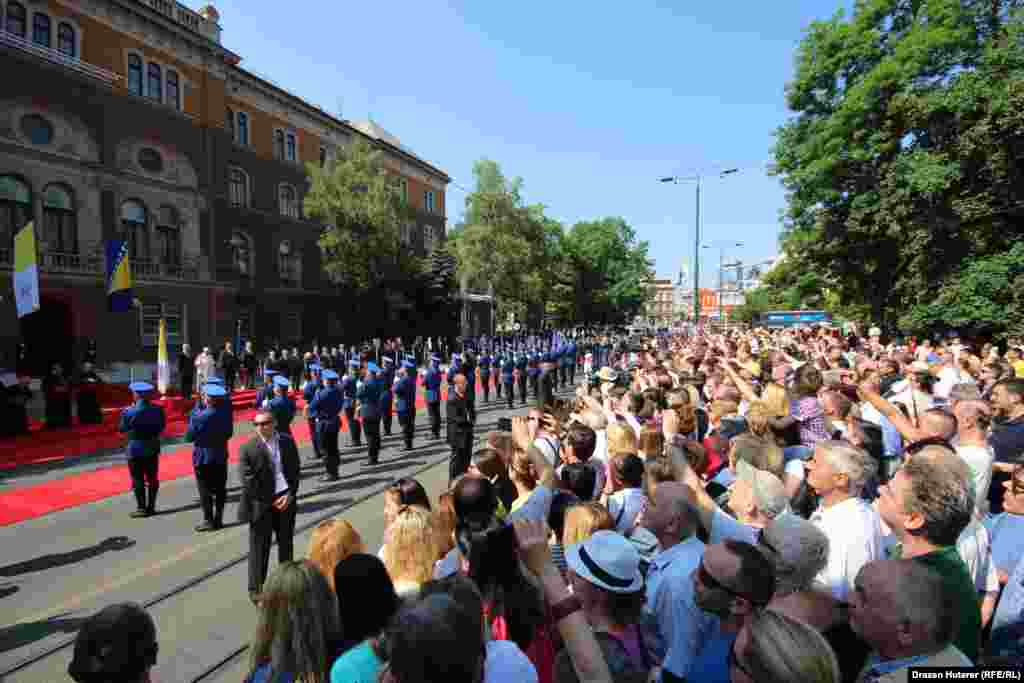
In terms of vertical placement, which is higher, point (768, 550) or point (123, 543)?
point (768, 550)

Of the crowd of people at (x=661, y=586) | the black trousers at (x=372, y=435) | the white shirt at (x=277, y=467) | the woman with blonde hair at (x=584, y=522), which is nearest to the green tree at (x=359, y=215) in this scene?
the black trousers at (x=372, y=435)

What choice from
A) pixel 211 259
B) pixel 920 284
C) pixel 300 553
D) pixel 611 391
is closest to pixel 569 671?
pixel 300 553

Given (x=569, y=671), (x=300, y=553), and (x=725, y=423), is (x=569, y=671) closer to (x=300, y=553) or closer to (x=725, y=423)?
(x=725, y=423)

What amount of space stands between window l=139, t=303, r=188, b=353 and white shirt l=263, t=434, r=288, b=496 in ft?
67.0

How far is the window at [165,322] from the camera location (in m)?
22.3

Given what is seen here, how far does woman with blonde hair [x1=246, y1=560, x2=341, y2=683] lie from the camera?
2098 mm

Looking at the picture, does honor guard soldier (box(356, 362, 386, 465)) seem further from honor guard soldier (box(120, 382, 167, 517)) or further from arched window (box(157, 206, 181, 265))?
arched window (box(157, 206, 181, 265))

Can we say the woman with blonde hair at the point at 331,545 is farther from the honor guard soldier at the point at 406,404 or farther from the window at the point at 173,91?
the window at the point at 173,91

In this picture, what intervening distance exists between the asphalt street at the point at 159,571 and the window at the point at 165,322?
53.8 ft

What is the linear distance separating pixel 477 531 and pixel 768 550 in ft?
4.21

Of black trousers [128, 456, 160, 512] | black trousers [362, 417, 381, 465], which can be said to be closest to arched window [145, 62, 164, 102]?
black trousers [362, 417, 381, 465]

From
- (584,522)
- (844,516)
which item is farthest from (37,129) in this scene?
(844,516)

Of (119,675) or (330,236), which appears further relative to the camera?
(330,236)

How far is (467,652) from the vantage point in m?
1.53
